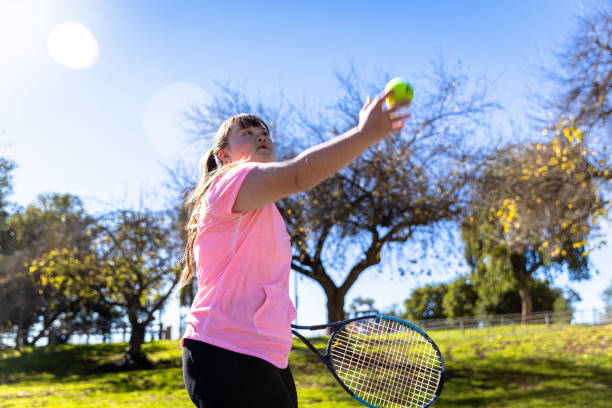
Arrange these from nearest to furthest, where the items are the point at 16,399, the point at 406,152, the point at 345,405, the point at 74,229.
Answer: the point at 345,405 → the point at 16,399 → the point at 406,152 → the point at 74,229

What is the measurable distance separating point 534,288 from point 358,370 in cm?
5159

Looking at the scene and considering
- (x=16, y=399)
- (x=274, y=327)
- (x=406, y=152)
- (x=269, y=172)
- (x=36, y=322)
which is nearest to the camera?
(x=269, y=172)

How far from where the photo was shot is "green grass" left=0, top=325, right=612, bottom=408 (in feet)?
33.4

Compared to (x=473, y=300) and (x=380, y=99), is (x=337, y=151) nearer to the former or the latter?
(x=380, y=99)

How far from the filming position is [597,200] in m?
11.6

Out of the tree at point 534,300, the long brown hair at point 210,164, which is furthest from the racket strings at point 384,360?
the tree at point 534,300

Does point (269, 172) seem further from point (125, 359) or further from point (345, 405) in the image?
point (125, 359)

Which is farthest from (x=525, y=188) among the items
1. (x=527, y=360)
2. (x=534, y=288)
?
(x=534, y=288)

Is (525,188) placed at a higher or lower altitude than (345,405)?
higher

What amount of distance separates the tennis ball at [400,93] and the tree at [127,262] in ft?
47.4

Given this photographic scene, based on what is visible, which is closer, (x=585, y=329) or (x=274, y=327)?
(x=274, y=327)

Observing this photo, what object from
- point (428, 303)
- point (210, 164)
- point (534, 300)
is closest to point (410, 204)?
point (210, 164)

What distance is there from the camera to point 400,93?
1.77 metres

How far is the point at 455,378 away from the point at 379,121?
1166 centimetres
